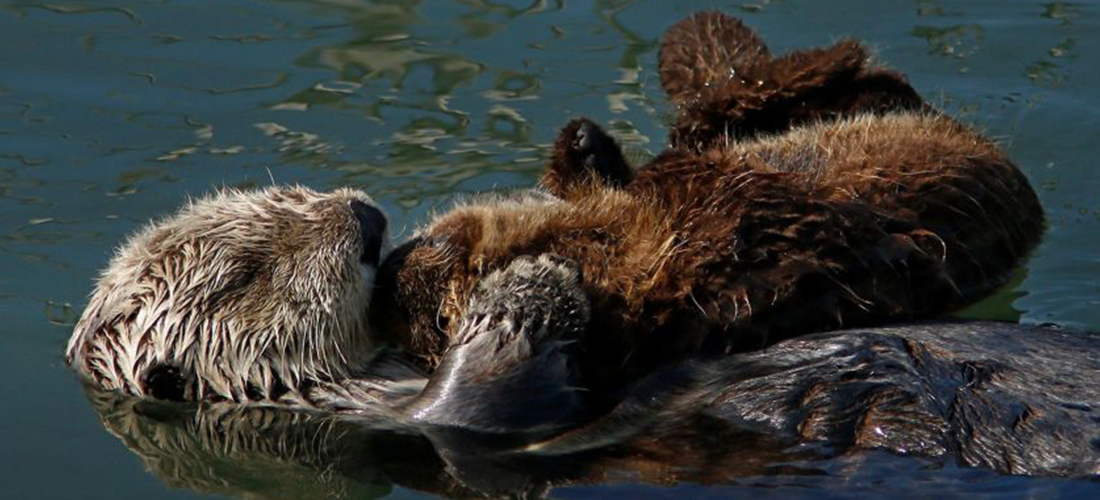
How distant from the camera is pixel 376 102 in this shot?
23.0ft

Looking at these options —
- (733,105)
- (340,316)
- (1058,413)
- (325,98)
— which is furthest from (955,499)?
(325,98)

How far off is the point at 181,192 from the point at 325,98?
3.36 ft

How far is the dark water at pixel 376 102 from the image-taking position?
5711 mm

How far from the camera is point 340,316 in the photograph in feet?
15.1

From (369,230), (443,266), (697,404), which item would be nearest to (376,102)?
(369,230)

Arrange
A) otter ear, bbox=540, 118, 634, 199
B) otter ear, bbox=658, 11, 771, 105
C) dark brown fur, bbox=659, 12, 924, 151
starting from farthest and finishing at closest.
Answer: otter ear, bbox=658, 11, 771, 105 < dark brown fur, bbox=659, 12, 924, 151 < otter ear, bbox=540, 118, 634, 199

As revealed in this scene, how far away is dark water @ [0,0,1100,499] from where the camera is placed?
5.71m

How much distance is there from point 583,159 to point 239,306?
46.8 inches

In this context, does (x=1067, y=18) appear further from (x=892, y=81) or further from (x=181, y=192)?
(x=181, y=192)

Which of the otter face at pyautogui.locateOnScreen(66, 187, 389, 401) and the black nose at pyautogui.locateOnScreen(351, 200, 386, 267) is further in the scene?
the black nose at pyautogui.locateOnScreen(351, 200, 386, 267)

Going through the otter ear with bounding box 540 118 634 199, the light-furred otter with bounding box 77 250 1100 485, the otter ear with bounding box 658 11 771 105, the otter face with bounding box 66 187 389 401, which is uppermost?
the otter ear with bounding box 658 11 771 105

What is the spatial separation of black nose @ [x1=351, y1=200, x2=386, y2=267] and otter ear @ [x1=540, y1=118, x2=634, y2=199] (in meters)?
0.62

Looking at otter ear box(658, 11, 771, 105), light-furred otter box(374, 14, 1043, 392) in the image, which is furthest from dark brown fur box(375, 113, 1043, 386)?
otter ear box(658, 11, 771, 105)

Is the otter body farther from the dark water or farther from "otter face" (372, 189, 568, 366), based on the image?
the dark water
